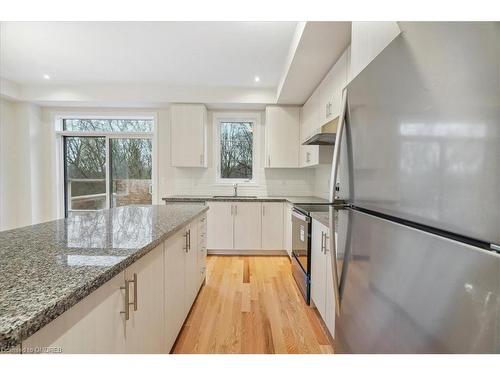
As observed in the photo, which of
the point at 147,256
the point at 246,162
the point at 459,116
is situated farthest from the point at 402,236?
the point at 246,162

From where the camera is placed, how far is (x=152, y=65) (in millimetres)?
3203

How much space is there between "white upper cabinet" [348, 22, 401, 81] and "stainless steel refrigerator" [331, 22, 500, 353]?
8 centimetres

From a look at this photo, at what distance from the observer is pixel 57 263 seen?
803 millimetres

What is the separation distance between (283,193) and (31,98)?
433 centimetres

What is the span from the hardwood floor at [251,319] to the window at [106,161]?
7.95 ft

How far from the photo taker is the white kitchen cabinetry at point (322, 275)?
1722 mm

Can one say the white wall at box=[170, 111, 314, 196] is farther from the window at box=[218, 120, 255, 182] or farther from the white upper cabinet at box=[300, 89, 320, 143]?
the white upper cabinet at box=[300, 89, 320, 143]

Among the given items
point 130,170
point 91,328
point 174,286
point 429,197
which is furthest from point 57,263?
point 130,170

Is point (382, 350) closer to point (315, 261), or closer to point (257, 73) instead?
point (315, 261)

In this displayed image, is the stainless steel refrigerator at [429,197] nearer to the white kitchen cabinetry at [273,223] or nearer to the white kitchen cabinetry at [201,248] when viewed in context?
the white kitchen cabinetry at [201,248]

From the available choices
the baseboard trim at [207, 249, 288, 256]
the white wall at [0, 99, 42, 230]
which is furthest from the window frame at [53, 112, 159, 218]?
the baseboard trim at [207, 249, 288, 256]

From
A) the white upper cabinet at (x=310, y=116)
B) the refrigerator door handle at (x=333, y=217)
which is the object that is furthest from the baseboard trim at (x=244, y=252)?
the refrigerator door handle at (x=333, y=217)

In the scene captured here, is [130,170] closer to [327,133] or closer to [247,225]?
[247,225]

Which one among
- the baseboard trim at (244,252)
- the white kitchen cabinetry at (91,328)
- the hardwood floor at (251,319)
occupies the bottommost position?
the hardwood floor at (251,319)
